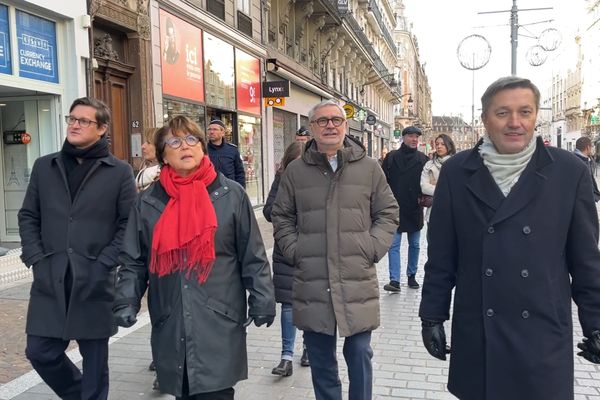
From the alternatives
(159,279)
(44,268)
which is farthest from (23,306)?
(159,279)

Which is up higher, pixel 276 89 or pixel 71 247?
pixel 276 89

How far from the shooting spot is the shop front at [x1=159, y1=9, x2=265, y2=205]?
38.6ft

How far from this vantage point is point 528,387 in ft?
7.88

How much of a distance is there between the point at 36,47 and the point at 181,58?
4276mm

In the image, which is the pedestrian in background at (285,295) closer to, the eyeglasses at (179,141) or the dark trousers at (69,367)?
the eyeglasses at (179,141)

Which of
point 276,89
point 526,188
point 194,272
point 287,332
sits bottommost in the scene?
point 287,332

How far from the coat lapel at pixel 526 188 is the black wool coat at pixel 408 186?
478 centimetres

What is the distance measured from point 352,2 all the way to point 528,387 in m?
33.2

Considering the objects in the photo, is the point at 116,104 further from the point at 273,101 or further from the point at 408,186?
the point at 273,101

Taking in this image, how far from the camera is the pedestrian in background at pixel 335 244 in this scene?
3283 millimetres

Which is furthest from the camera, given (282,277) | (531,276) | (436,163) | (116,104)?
(116,104)

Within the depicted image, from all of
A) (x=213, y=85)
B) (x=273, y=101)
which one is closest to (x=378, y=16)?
(x=273, y=101)

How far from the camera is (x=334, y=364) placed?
3410 millimetres

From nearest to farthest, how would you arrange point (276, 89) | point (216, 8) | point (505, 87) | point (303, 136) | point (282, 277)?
1. point (505, 87)
2. point (282, 277)
3. point (303, 136)
4. point (216, 8)
5. point (276, 89)
